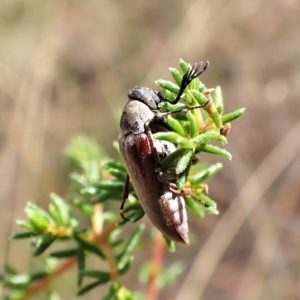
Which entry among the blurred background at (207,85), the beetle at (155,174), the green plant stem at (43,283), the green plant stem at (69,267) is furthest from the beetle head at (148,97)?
the blurred background at (207,85)

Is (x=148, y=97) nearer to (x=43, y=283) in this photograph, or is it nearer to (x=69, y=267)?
(x=69, y=267)

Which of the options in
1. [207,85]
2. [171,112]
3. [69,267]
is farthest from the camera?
[207,85]

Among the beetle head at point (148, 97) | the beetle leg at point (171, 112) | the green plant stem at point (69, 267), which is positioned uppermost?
the beetle head at point (148, 97)

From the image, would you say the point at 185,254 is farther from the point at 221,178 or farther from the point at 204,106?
the point at 204,106

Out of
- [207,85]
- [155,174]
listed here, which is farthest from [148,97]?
[207,85]

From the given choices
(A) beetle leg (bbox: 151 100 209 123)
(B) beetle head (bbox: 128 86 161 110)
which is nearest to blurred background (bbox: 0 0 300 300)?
(B) beetle head (bbox: 128 86 161 110)

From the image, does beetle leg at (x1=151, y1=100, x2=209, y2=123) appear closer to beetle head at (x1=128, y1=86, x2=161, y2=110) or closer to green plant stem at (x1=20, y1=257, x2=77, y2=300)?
beetle head at (x1=128, y1=86, x2=161, y2=110)

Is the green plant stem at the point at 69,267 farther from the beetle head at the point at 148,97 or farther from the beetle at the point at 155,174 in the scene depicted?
the beetle head at the point at 148,97

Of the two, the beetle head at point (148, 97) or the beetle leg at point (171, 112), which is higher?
the beetle head at point (148, 97)
